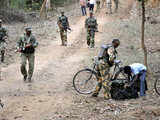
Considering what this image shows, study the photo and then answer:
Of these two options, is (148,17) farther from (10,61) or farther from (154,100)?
(154,100)

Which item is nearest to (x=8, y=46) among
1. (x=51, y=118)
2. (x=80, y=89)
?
(x=80, y=89)

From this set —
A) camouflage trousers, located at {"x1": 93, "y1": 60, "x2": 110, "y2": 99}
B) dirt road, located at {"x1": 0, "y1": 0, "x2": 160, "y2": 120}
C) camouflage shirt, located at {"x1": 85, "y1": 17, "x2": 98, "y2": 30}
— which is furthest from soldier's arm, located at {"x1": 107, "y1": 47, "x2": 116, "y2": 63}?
camouflage shirt, located at {"x1": 85, "y1": 17, "x2": 98, "y2": 30}

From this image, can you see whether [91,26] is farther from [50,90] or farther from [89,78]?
[89,78]

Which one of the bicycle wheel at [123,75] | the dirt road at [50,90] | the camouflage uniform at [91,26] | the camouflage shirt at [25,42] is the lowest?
the dirt road at [50,90]

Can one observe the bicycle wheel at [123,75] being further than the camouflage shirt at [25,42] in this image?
No

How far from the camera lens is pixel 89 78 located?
26.4 feet

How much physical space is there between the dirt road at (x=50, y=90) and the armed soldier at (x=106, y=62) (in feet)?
1.40

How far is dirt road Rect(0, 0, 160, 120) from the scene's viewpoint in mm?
6758

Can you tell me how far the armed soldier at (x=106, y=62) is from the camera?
7285mm

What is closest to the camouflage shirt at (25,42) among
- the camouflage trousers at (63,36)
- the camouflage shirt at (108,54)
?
the camouflage shirt at (108,54)

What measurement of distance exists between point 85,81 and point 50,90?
1349 mm

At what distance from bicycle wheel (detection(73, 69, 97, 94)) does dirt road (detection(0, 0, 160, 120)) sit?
0.95ft

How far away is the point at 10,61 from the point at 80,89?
5.59 metres

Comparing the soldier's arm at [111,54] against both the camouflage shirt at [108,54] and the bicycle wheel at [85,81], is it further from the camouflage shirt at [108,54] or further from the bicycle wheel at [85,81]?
the bicycle wheel at [85,81]
